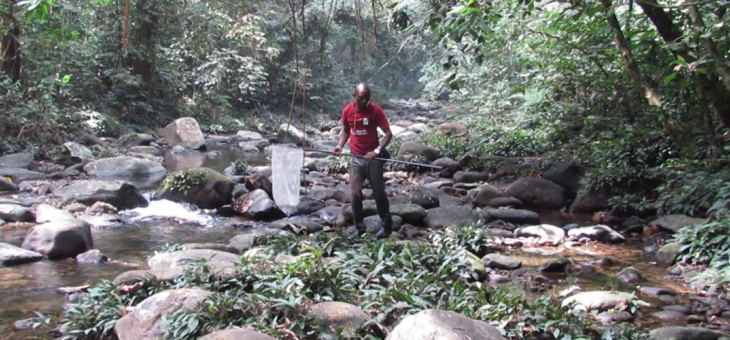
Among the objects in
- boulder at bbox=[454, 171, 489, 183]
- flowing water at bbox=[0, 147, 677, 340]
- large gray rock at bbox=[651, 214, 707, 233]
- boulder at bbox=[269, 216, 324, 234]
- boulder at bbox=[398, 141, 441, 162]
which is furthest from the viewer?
boulder at bbox=[398, 141, 441, 162]

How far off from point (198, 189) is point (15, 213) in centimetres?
279

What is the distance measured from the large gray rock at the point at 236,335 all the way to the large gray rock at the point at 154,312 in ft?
1.60

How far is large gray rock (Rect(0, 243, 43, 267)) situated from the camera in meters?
6.08

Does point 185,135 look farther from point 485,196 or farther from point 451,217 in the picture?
point 451,217

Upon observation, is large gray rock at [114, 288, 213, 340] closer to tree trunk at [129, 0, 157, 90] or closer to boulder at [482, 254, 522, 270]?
boulder at [482, 254, 522, 270]

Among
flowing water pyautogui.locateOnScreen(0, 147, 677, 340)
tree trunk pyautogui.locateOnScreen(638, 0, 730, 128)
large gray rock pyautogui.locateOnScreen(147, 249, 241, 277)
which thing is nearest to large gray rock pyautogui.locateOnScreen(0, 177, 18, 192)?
flowing water pyautogui.locateOnScreen(0, 147, 677, 340)

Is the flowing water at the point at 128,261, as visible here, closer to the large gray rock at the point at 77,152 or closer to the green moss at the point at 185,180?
the green moss at the point at 185,180

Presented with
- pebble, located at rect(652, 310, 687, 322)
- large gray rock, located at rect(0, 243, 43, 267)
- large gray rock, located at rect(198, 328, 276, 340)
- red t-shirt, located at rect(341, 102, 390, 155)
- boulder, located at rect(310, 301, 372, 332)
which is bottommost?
pebble, located at rect(652, 310, 687, 322)

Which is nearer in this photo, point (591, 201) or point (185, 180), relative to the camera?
point (591, 201)

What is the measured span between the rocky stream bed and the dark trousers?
25.9 inches

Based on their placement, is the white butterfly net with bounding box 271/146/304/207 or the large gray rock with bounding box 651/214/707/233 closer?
the white butterfly net with bounding box 271/146/304/207

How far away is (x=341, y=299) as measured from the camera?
4.34 m

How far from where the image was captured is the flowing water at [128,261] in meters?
4.87

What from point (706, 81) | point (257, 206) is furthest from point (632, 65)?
point (257, 206)
